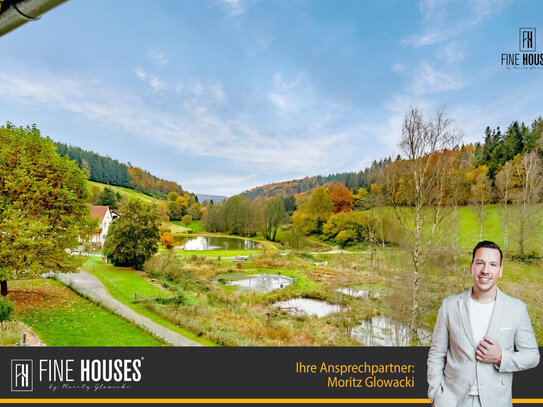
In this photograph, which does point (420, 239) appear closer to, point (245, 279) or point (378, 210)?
point (378, 210)

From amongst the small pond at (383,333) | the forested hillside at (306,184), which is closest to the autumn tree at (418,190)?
the small pond at (383,333)

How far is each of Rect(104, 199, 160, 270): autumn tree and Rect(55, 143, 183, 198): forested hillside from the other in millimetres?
454

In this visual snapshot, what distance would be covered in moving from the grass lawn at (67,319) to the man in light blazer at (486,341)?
12.4 ft

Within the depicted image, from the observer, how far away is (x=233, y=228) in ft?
25.5

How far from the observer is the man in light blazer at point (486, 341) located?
1509 millimetres

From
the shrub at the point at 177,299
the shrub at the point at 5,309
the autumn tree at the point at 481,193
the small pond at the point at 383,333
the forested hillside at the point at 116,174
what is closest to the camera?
the shrub at the point at 5,309

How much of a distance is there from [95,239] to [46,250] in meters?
1.63

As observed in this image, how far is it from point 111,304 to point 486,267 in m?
5.35

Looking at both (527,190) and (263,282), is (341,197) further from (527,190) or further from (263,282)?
(527,190)

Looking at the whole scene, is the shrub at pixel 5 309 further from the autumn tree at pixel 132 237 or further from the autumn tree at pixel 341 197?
the autumn tree at pixel 341 197

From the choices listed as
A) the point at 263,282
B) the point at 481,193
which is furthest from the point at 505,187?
the point at 263,282

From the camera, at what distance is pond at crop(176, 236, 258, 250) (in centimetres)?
747

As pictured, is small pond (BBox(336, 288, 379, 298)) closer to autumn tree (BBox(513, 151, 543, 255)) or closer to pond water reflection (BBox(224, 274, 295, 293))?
pond water reflection (BBox(224, 274, 295, 293))

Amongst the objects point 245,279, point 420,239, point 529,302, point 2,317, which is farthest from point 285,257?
point 2,317
